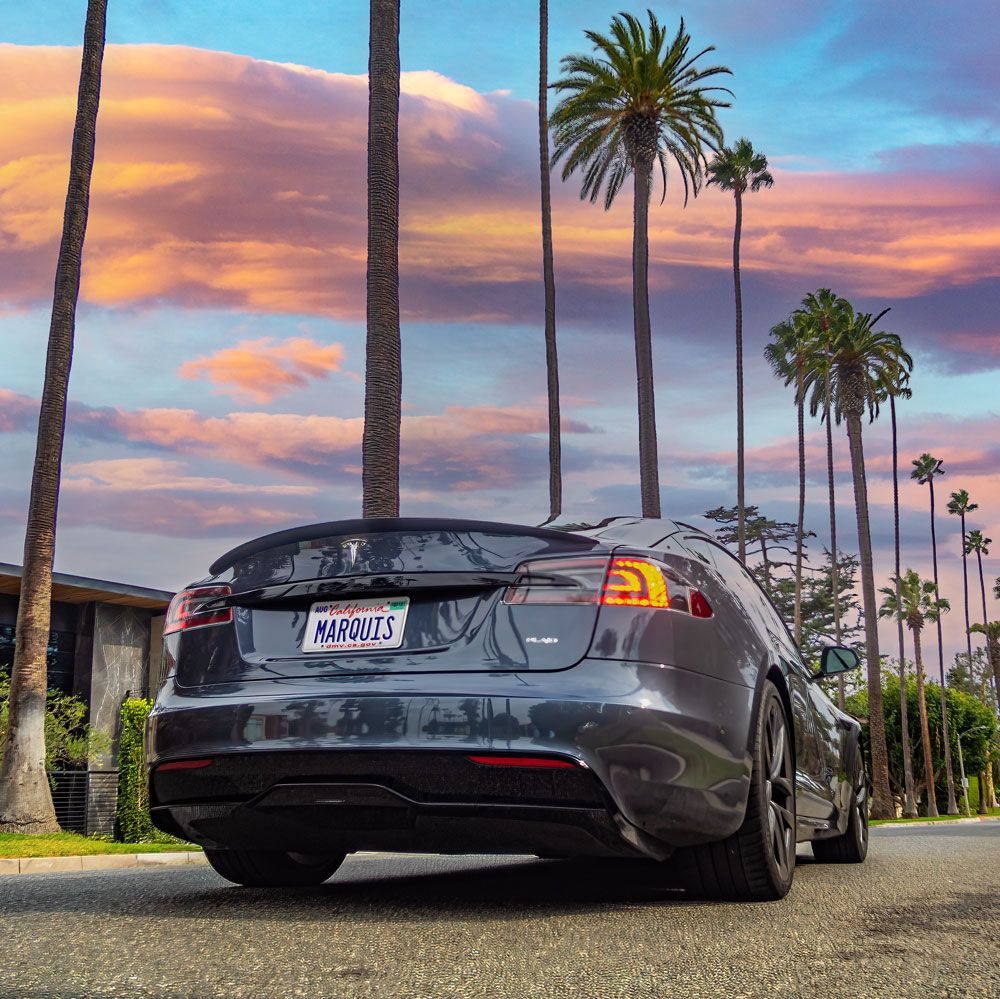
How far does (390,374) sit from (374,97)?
354 centimetres

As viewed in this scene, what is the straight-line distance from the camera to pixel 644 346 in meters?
30.9

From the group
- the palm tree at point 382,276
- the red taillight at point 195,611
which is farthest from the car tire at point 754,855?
the palm tree at point 382,276

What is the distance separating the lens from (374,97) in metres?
15.6

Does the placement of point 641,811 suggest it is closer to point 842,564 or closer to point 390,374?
point 390,374

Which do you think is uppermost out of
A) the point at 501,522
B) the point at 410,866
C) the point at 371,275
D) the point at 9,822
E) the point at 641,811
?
the point at 371,275

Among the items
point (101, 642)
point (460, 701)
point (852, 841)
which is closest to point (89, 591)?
point (101, 642)

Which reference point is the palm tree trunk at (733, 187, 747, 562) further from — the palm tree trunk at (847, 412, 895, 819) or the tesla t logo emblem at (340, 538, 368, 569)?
the tesla t logo emblem at (340, 538, 368, 569)

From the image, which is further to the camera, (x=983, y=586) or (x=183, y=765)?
(x=983, y=586)

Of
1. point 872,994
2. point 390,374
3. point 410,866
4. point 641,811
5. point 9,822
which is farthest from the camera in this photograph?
point 9,822

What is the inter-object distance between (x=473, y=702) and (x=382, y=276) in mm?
11781

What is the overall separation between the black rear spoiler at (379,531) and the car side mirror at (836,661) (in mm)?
3135

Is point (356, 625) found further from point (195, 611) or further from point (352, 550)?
point (195, 611)

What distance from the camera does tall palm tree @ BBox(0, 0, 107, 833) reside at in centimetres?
1850

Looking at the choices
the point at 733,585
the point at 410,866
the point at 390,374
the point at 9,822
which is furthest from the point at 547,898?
the point at 9,822
